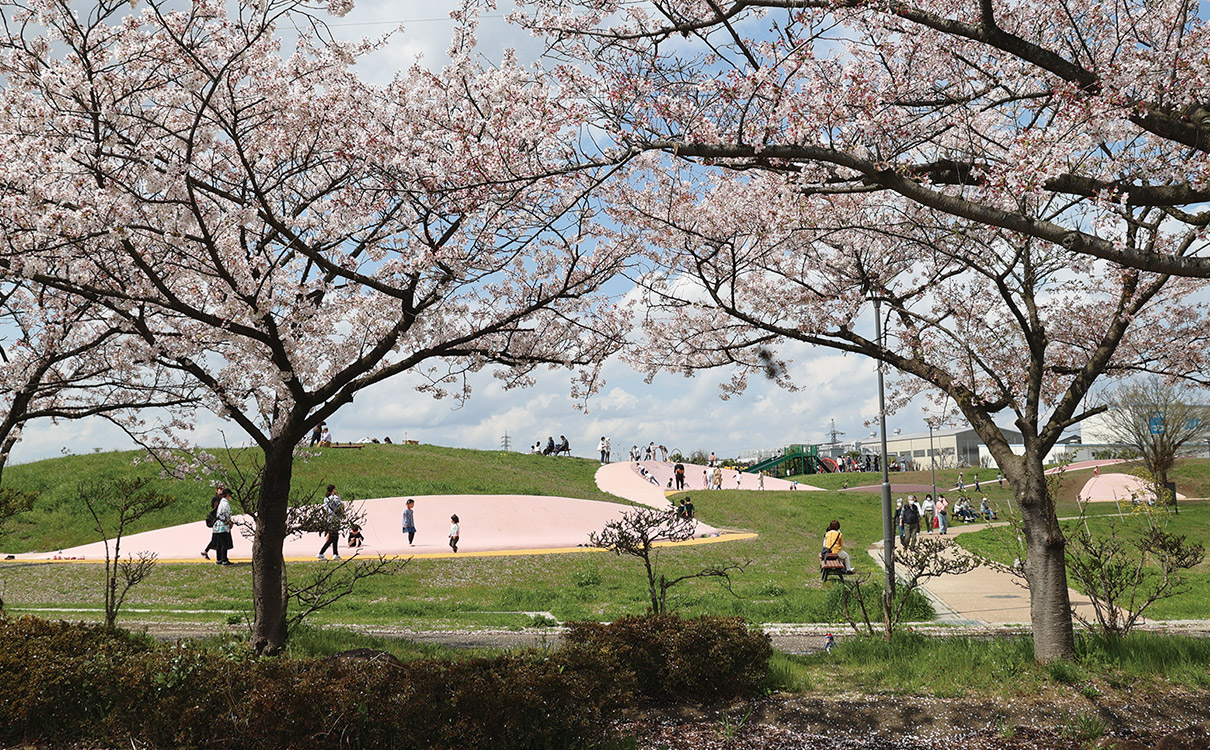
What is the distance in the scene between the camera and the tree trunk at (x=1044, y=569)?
759 centimetres

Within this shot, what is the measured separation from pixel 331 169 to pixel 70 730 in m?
5.65

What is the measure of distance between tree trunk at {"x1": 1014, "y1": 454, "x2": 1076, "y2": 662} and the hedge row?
4.48 metres

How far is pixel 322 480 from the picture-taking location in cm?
2708

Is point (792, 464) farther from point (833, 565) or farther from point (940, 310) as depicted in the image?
point (940, 310)

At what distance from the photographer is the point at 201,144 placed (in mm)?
6910

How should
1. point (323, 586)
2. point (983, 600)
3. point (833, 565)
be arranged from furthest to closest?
point (983, 600) < point (833, 565) < point (323, 586)

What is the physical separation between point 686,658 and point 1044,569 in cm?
394

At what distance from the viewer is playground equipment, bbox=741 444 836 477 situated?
61.2m

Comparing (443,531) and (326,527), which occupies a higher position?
(326,527)

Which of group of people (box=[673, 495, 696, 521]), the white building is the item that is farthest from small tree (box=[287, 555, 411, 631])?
the white building

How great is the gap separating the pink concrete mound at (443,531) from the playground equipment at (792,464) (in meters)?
35.9

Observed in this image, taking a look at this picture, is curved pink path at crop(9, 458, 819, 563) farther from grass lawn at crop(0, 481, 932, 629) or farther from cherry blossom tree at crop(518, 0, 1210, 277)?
cherry blossom tree at crop(518, 0, 1210, 277)

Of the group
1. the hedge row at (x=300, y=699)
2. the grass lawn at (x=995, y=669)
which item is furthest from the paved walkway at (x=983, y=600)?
the hedge row at (x=300, y=699)

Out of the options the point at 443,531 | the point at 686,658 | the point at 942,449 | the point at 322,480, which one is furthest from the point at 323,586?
the point at 942,449
